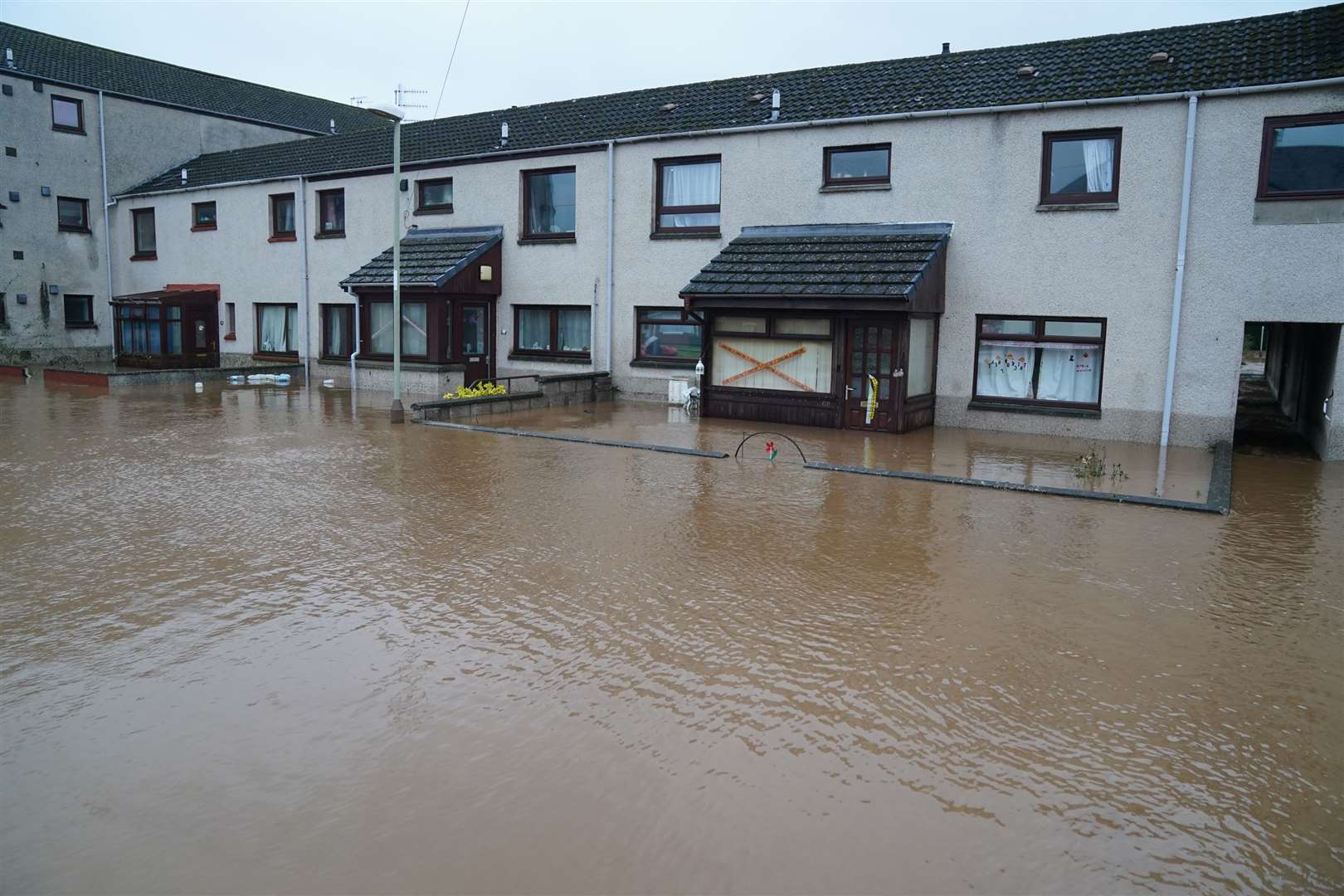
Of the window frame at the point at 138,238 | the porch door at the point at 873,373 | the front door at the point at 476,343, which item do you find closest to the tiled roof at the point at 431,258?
the front door at the point at 476,343

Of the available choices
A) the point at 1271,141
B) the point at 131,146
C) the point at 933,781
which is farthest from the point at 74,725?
the point at 131,146

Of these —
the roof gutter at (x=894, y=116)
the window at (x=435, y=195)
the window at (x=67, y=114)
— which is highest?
the window at (x=67, y=114)

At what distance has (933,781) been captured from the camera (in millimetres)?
4324

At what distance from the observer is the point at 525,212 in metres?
21.8

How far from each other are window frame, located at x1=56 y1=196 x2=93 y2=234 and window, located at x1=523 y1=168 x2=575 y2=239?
17390 millimetres

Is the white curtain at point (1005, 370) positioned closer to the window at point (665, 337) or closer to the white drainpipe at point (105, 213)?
the window at point (665, 337)

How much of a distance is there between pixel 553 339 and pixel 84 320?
18787 mm

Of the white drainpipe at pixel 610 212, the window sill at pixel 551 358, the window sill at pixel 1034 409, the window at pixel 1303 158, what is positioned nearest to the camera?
the window at pixel 1303 158

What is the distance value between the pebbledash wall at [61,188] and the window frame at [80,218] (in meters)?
0.10

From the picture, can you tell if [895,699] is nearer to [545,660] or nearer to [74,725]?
[545,660]

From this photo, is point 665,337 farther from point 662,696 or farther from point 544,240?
point 662,696

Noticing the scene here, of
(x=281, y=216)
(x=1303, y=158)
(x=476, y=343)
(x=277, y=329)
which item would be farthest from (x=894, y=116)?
(x=277, y=329)

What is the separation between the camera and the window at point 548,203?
21125 mm

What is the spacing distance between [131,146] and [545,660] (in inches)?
1255
